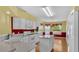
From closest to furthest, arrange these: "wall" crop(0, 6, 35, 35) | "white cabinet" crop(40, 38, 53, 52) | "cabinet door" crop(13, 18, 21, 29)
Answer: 1. "wall" crop(0, 6, 35, 35)
2. "cabinet door" crop(13, 18, 21, 29)
3. "white cabinet" crop(40, 38, 53, 52)

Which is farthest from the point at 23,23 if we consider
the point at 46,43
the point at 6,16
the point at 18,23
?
the point at 46,43

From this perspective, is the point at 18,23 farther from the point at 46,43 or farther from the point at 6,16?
the point at 46,43

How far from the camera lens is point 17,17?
2.35 metres

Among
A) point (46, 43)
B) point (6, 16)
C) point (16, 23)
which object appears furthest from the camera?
point (46, 43)

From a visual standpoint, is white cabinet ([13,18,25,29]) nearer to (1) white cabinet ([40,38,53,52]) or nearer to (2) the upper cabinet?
(2) the upper cabinet

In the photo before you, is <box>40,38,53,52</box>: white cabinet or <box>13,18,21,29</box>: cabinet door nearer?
<box>13,18,21,29</box>: cabinet door

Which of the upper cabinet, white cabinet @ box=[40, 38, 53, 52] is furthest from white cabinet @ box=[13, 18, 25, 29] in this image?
white cabinet @ box=[40, 38, 53, 52]

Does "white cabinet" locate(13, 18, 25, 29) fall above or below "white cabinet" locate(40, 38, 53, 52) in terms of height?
above

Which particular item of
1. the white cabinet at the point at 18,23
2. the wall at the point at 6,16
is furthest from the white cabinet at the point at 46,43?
the wall at the point at 6,16
